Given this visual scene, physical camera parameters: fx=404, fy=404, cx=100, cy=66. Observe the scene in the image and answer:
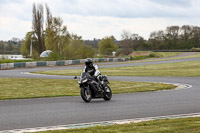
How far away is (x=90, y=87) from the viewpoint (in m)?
13.8

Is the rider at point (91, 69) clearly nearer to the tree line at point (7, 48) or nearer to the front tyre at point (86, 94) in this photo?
the front tyre at point (86, 94)

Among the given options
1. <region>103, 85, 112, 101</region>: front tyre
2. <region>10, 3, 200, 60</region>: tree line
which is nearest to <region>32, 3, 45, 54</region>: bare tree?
<region>10, 3, 200, 60</region>: tree line

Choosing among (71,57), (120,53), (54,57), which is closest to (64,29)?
(71,57)

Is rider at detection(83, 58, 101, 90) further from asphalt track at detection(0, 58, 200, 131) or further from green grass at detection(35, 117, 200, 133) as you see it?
green grass at detection(35, 117, 200, 133)

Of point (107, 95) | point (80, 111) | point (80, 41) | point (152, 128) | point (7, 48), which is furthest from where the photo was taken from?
point (7, 48)

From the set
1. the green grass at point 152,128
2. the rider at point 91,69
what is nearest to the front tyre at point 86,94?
the rider at point 91,69

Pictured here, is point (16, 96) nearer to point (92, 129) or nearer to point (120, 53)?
point (92, 129)

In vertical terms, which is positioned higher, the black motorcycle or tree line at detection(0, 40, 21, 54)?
tree line at detection(0, 40, 21, 54)

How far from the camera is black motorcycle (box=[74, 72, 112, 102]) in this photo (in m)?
13.6

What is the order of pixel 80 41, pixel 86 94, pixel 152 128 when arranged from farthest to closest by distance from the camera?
pixel 80 41
pixel 86 94
pixel 152 128

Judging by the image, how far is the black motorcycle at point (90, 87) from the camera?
534 inches

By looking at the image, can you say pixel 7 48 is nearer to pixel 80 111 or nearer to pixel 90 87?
pixel 90 87

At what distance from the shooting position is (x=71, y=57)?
63.1 metres

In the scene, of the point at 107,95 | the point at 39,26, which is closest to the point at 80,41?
the point at 39,26
